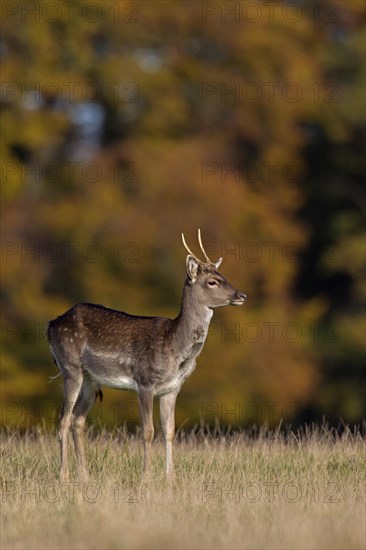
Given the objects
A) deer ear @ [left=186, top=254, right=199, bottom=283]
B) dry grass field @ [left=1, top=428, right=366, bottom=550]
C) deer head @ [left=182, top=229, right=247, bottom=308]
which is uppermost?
deer ear @ [left=186, top=254, right=199, bottom=283]

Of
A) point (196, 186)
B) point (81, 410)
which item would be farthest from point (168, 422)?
point (196, 186)

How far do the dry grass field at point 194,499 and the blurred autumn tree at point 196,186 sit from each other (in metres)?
9.71

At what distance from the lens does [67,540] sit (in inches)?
302

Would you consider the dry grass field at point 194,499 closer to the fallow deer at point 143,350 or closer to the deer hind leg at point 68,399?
the deer hind leg at point 68,399

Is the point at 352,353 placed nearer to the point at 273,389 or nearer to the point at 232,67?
the point at 273,389

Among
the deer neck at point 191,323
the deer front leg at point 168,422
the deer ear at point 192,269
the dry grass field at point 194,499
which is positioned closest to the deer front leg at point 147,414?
the deer front leg at point 168,422

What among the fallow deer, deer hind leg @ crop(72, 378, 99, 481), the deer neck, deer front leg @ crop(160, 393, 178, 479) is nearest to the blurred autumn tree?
deer hind leg @ crop(72, 378, 99, 481)

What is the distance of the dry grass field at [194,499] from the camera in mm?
7684

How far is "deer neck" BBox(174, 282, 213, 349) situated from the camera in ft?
37.2

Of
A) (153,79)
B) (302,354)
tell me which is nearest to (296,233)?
(302,354)

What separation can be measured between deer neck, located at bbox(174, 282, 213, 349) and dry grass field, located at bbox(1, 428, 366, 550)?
101cm

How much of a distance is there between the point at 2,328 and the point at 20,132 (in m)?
4.07

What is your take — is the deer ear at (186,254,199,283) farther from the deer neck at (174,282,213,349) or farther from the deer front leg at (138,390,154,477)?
the deer front leg at (138,390,154,477)

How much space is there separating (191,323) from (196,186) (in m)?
13.0
